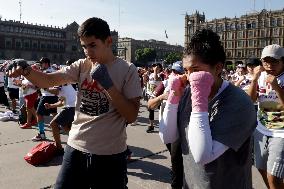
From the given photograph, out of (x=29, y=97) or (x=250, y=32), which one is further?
(x=250, y=32)

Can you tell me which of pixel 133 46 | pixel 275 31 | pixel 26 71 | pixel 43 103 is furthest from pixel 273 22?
pixel 26 71

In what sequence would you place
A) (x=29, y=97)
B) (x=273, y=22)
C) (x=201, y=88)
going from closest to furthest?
(x=201, y=88) → (x=29, y=97) → (x=273, y=22)

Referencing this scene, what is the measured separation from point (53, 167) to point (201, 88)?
4.21 m

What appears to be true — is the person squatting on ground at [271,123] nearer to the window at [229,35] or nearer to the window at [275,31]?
the window at [275,31]

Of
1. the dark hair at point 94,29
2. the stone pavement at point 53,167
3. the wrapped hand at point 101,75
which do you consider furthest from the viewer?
the stone pavement at point 53,167

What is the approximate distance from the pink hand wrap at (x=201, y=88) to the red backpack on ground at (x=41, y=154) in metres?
4.38

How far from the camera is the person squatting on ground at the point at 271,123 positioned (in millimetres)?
3148

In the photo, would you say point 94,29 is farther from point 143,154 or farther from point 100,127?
point 143,154

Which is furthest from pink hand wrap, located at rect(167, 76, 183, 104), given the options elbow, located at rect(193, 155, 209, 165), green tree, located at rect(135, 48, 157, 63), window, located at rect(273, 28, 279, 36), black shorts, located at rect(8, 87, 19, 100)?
green tree, located at rect(135, 48, 157, 63)

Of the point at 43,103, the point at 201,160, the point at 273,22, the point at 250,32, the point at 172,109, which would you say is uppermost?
the point at 273,22

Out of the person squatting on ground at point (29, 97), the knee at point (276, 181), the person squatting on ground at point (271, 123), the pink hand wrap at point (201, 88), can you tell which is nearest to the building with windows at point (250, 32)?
the person squatting on ground at point (29, 97)

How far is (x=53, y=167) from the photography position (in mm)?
5320

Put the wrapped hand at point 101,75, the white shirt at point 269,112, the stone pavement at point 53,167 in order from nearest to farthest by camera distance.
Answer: the wrapped hand at point 101,75 → the white shirt at point 269,112 → the stone pavement at point 53,167

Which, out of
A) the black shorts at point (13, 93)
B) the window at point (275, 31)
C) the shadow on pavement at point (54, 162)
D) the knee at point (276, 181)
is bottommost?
the shadow on pavement at point (54, 162)
